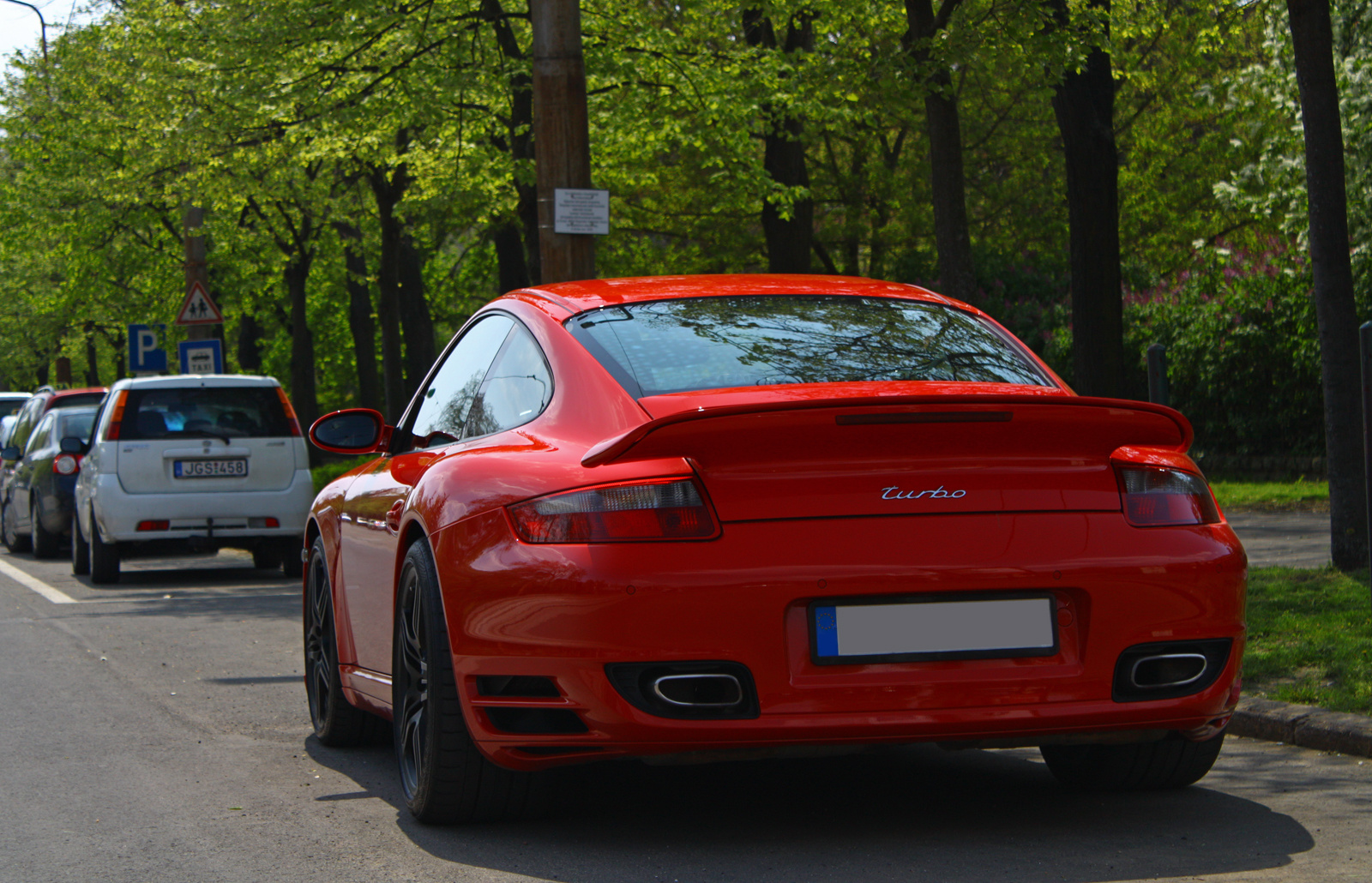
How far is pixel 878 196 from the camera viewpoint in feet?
108

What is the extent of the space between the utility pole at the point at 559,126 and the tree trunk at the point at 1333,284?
434cm

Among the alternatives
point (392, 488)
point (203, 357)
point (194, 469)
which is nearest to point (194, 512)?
point (194, 469)

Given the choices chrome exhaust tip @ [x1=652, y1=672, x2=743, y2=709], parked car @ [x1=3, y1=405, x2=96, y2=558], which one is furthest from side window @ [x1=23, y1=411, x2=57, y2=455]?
chrome exhaust tip @ [x1=652, y1=672, x2=743, y2=709]

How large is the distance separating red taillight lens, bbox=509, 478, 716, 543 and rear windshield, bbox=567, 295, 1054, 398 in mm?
455

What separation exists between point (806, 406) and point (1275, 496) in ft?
43.9

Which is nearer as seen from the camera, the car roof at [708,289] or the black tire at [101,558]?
the car roof at [708,289]

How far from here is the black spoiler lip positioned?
13.4ft

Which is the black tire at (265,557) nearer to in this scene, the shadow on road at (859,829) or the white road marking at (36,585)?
the white road marking at (36,585)

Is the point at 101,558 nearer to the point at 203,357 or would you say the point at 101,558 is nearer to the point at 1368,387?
the point at 203,357

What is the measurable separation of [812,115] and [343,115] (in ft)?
18.0

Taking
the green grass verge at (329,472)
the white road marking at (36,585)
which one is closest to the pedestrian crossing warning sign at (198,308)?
the green grass verge at (329,472)

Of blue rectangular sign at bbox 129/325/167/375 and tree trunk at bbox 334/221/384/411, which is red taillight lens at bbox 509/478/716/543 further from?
tree trunk at bbox 334/221/384/411

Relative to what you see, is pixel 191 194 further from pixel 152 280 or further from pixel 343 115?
pixel 152 280

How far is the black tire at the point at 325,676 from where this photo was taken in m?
6.33
